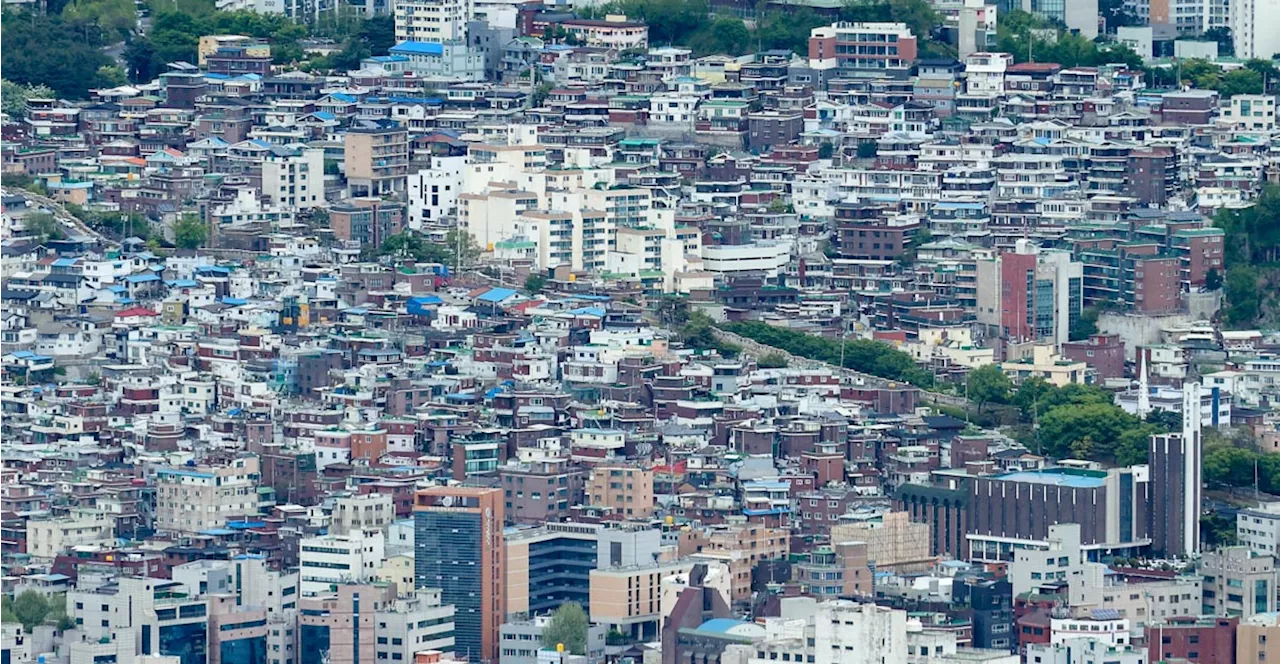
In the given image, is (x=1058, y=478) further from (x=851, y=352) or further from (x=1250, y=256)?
(x=1250, y=256)

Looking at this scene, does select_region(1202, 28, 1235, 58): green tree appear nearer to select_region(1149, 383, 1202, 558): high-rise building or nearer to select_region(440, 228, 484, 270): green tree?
select_region(440, 228, 484, 270): green tree

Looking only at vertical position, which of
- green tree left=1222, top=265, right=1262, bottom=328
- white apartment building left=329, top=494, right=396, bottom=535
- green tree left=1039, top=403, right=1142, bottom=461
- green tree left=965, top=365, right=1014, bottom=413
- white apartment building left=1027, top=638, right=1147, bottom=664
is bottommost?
white apartment building left=1027, top=638, right=1147, bottom=664

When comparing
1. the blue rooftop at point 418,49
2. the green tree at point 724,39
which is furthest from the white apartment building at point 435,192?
the green tree at point 724,39

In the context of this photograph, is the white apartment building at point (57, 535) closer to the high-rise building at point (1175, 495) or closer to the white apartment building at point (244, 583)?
the white apartment building at point (244, 583)

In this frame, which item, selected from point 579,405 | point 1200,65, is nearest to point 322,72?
point 1200,65

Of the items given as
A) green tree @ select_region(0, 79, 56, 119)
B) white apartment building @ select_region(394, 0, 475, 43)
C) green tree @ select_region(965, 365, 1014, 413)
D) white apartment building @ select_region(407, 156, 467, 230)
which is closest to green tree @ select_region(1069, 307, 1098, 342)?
green tree @ select_region(965, 365, 1014, 413)
